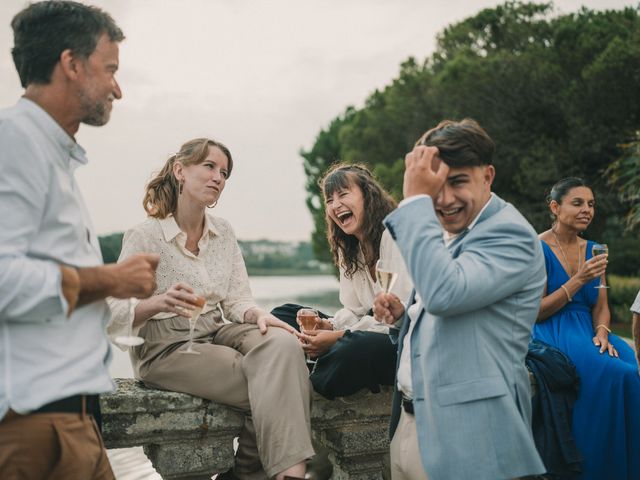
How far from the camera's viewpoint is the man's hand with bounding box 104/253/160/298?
230 centimetres

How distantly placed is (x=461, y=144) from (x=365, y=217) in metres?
2.12

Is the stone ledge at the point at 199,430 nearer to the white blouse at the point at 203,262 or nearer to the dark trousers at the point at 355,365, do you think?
the dark trousers at the point at 355,365

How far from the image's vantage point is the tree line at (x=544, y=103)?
21.2 meters

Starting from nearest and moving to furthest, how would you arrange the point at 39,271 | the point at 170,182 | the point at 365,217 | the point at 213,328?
the point at 39,271
the point at 213,328
the point at 170,182
the point at 365,217

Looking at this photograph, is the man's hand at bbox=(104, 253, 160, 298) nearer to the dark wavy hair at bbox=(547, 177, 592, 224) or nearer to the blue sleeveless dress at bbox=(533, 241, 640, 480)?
the blue sleeveless dress at bbox=(533, 241, 640, 480)

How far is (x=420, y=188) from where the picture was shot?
8.38 feet

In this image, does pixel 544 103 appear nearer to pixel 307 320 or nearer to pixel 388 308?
pixel 307 320

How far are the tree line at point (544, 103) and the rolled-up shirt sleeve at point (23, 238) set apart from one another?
14867 mm

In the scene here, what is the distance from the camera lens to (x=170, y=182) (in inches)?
171

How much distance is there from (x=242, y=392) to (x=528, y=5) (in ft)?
98.5

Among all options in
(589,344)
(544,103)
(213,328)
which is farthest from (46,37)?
(544,103)

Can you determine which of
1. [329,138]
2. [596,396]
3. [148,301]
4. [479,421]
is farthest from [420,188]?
[329,138]

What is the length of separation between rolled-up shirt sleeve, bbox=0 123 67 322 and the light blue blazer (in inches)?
49.4

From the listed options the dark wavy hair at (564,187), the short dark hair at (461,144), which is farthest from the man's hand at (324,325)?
the dark wavy hair at (564,187)
